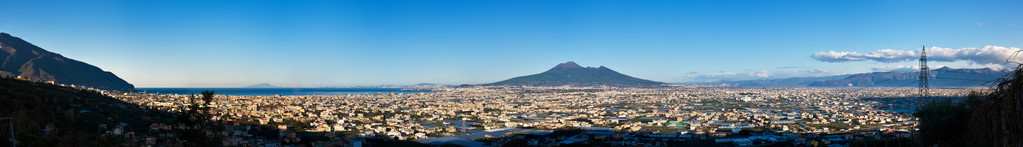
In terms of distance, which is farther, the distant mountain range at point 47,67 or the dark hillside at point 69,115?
the distant mountain range at point 47,67

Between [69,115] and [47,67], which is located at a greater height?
[47,67]

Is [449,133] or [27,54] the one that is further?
[27,54]

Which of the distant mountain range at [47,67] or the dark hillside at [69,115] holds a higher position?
the distant mountain range at [47,67]

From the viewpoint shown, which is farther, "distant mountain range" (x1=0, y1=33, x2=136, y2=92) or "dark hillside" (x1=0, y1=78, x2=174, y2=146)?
"distant mountain range" (x1=0, y1=33, x2=136, y2=92)

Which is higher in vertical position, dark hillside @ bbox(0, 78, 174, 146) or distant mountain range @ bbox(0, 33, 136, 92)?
distant mountain range @ bbox(0, 33, 136, 92)

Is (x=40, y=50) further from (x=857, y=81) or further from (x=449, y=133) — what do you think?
(x=857, y=81)

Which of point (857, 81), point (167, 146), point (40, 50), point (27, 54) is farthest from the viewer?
point (857, 81)

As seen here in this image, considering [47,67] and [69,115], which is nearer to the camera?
[69,115]

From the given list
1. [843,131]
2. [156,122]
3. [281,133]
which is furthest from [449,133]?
[843,131]
